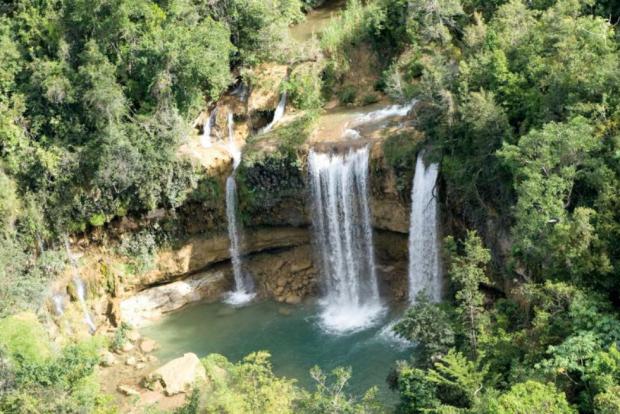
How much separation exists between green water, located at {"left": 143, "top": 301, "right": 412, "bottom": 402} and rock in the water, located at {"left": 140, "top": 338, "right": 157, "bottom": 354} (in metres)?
0.30

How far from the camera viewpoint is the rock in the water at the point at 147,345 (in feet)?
79.9

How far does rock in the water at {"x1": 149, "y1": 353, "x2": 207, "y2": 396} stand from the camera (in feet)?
70.4

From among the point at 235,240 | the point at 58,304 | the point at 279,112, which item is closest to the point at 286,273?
the point at 235,240

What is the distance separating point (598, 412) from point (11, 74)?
2296cm

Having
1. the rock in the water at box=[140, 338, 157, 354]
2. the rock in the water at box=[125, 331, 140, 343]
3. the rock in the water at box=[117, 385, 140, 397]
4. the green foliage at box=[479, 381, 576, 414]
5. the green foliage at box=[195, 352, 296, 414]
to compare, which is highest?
the green foliage at box=[479, 381, 576, 414]

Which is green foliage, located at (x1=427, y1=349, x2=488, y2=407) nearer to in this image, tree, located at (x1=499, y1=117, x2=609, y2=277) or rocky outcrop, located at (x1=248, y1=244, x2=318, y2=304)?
tree, located at (x1=499, y1=117, x2=609, y2=277)

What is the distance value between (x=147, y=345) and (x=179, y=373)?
327 cm

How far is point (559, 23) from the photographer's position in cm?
2020

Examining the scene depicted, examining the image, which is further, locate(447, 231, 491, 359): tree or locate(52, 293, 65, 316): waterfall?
locate(52, 293, 65, 316): waterfall

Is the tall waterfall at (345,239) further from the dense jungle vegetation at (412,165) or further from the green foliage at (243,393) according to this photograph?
the green foliage at (243,393)

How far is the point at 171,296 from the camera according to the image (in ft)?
89.5

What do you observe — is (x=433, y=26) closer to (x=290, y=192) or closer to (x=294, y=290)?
(x=290, y=192)

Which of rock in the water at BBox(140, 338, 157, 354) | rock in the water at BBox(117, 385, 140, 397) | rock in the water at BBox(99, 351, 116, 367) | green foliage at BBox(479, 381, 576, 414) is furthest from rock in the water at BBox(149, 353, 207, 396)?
green foliage at BBox(479, 381, 576, 414)

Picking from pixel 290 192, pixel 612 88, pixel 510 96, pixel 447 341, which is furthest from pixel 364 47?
→ pixel 447 341
